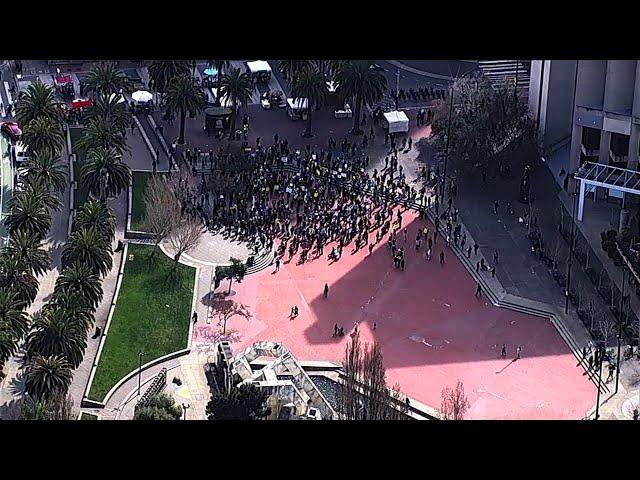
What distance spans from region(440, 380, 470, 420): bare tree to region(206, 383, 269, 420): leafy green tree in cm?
735

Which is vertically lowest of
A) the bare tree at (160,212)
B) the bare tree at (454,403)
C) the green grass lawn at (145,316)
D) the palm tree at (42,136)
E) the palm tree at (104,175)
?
the bare tree at (454,403)

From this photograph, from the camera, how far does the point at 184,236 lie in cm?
6900

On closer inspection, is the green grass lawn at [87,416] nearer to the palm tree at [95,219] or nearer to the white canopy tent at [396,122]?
the palm tree at [95,219]

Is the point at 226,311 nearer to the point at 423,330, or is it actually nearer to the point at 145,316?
the point at 145,316

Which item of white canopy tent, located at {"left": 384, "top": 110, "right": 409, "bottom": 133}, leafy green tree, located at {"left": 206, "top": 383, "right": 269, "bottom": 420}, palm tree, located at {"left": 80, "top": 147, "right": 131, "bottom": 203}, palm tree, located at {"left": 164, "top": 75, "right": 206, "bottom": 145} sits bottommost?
leafy green tree, located at {"left": 206, "top": 383, "right": 269, "bottom": 420}

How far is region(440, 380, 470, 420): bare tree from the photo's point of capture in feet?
181

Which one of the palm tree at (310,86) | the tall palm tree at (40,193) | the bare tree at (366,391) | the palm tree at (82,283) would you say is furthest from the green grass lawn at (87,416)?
the palm tree at (310,86)

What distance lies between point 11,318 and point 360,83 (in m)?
31.1

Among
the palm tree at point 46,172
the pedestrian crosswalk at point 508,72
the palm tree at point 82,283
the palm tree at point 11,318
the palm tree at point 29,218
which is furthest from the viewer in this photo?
the pedestrian crosswalk at point 508,72

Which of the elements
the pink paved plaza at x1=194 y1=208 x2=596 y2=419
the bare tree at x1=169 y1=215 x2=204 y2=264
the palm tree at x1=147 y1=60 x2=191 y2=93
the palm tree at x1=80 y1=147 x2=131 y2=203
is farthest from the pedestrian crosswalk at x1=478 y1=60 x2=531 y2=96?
the palm tree at x1=80 y1=147 x2=131 y2=203

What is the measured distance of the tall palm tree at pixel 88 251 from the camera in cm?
6450

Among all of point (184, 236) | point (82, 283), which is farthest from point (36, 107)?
point (82, 283)

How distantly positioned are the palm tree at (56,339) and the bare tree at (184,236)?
40.1 ft

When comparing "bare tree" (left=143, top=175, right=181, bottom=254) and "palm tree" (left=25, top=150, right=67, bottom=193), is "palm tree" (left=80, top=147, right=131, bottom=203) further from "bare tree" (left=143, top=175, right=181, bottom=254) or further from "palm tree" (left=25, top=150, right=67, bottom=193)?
"bare tree" (left=143, top=175, right=181, bottom=254)
